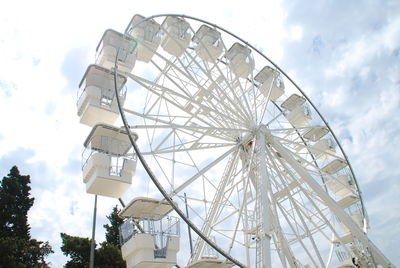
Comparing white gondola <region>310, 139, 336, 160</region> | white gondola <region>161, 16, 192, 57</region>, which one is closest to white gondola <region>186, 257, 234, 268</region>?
white gondola <region>161, 16, 192, 57</region>

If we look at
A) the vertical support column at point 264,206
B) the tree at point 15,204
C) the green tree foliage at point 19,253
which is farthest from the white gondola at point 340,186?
the tree at point 15,204

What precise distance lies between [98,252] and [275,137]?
50.5 feet

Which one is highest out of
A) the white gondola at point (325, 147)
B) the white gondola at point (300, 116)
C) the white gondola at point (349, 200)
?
the white gondola at point (300, 116)

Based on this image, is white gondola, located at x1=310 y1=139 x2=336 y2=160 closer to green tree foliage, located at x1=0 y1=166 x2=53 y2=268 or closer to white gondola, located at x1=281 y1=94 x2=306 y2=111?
white gondola, located at x1=281 y1=94 x2=306 y2=111

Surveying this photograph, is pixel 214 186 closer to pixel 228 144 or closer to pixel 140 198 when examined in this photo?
pixel 228 144

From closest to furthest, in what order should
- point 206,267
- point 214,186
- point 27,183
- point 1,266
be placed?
point 206,267 < point 214,186 < point 1,266 < point 27,183

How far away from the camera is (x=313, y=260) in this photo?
42.0 feet

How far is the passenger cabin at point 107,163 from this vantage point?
36.1 feet

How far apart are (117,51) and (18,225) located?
1581 centimetres

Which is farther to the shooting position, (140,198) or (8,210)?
(8,210)

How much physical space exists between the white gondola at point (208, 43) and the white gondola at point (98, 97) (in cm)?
450

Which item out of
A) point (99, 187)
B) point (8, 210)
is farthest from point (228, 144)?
point (8, 210)

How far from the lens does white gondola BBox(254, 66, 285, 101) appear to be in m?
17.7

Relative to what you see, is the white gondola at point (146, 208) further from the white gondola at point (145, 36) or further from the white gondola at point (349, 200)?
the white gondola at point (349, 200)
